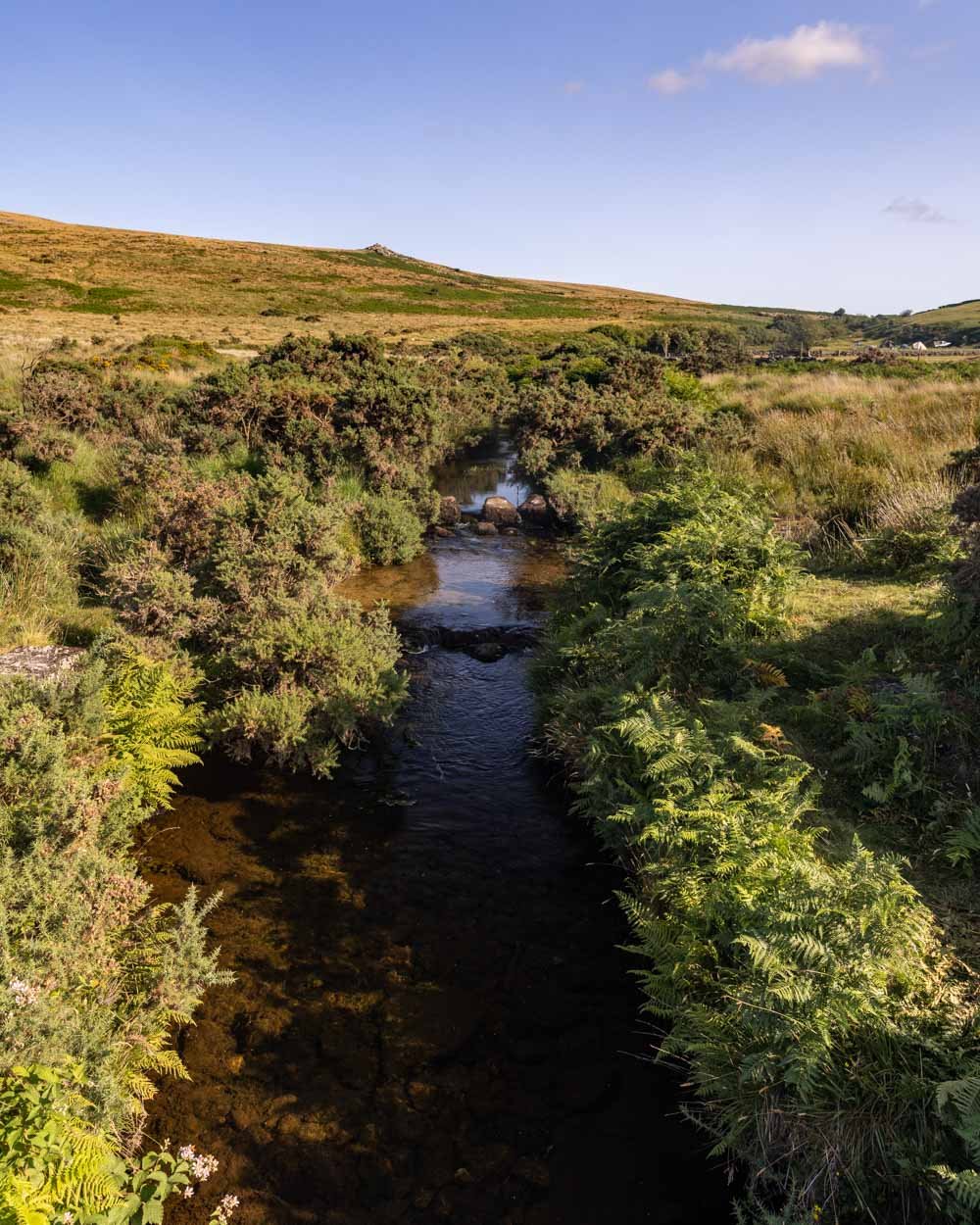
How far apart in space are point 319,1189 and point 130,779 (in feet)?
12.0

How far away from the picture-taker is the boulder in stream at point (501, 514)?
59.2ft

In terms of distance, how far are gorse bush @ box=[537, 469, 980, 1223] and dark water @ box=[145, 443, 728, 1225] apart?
0.50 meters

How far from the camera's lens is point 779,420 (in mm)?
17625

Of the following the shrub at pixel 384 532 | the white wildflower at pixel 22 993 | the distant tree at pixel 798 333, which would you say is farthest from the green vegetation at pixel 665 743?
the distant tree at pixel 798 333

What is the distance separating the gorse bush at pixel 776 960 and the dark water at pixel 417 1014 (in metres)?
0.50

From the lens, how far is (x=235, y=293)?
7519cm

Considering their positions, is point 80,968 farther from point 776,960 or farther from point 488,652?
point 488,652

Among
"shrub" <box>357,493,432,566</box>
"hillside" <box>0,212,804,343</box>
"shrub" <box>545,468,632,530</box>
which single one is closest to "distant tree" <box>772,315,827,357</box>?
"hillside" <box>0,212,804,343</box>

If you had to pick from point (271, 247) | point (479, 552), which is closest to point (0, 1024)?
point (479, 552)

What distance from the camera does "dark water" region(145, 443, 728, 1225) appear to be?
3.96m

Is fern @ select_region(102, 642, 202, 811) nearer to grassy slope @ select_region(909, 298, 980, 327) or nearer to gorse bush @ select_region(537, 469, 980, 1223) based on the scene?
gorse bush @ select_region(537, 469, 980, 1223)

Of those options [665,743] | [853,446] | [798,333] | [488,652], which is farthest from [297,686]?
[798,333]

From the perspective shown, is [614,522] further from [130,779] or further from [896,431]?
[896,431]

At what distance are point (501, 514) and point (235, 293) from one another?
71.4m
